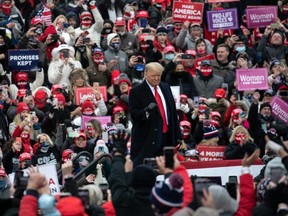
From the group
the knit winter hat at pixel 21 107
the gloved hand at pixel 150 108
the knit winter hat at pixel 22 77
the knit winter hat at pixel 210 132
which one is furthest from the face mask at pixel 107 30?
the gloved hand at pixel 150 108

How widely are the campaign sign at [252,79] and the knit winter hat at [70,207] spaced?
484 inches

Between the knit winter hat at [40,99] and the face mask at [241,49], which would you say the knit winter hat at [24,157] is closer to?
the knit winter hat at [40,99]

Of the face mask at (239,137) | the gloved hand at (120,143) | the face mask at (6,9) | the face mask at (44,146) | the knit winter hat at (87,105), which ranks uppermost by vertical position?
the face mask at (6,9)

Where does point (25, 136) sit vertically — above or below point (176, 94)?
below

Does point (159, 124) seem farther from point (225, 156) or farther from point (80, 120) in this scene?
point (80, 120)

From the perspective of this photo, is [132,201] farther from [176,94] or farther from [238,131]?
[176,94]

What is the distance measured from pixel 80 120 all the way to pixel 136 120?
244 inches

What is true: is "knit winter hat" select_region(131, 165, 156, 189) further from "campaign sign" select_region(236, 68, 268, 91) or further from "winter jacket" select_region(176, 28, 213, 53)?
"winter jacket" select_region(176, 28, 213, 53)

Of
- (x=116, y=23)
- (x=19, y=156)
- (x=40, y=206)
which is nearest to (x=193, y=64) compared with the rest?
(x=116, y=23)

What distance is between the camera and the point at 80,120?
25.0 metres

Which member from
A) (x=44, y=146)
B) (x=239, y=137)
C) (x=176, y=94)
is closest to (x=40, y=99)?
(x=44, y=146)

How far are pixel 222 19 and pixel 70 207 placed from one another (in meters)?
16.0

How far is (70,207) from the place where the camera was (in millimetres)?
14078

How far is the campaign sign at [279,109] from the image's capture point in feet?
82.1
